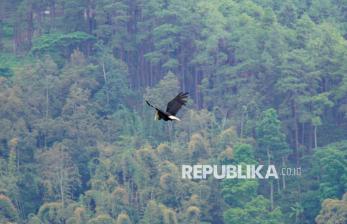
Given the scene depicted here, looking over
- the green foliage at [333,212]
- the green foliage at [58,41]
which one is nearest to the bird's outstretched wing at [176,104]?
the green foliage at [333,212]

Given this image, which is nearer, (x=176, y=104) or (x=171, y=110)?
(x=171, y=110)

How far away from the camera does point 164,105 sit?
217 ft

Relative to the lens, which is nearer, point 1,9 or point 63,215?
point 63,215

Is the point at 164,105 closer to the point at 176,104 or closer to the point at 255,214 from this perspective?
the point at 255,214

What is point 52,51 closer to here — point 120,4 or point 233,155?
point 120,4

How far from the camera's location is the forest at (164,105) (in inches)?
2470

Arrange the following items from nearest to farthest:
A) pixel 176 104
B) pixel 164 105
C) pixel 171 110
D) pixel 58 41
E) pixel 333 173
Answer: pixel 171 110 → pixel 176 104 → pixel 333 173 → pixel 164 105 → pixel 58 41

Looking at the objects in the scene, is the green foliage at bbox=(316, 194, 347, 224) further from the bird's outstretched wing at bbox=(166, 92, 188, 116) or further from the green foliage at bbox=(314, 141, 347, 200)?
the bird's outstretched wing at bbox=(166, 92, 188, 116)

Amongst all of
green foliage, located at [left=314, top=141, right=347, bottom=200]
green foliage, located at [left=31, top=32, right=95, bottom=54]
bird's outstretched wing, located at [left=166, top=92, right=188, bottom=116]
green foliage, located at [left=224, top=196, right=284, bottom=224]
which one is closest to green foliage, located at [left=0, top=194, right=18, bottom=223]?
green foliage, located at [left=224, top=196, right=284, bottom=224]

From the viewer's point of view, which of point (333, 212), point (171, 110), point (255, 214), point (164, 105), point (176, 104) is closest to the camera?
point (171, 110)

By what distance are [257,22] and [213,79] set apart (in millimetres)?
3073

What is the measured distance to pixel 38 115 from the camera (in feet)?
221

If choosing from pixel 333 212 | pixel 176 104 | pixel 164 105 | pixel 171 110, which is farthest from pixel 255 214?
pixel 171 110

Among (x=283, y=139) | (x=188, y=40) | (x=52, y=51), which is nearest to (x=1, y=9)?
(x=52, y=51)
